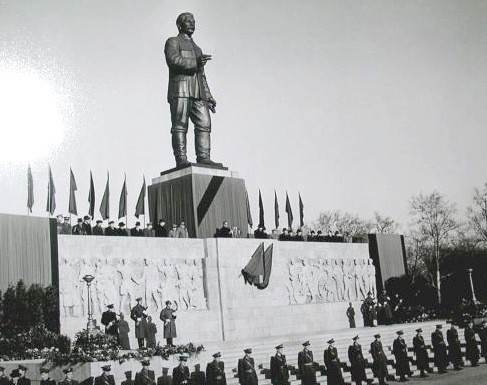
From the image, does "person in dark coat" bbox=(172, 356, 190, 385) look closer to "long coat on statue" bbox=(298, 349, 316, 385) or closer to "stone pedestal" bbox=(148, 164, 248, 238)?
"long coat on statue" bbox=(298, 349, 316, 385)

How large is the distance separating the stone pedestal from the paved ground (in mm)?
12088

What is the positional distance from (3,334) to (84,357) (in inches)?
247

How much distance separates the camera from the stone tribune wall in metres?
23.1

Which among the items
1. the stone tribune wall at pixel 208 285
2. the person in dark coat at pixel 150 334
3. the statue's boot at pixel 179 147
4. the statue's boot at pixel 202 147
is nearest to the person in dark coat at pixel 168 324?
the person in dark coat at pixel 150 334

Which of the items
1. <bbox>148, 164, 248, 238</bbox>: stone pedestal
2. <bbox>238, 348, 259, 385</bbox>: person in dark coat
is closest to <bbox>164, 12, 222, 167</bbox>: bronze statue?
<bbox>148, 164, 248, 238</bbox>: stone pedestal

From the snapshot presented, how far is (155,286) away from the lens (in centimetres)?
2464

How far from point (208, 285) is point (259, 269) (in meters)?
2.56

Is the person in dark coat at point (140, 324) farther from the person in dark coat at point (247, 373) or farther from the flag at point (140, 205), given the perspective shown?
the flag at point (140, 205)

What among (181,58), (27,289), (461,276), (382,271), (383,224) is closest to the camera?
(27,289)

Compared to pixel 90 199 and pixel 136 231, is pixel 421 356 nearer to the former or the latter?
pixel 136 231

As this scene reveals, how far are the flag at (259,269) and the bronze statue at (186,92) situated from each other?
5.19 meters

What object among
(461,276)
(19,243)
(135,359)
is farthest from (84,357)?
(461,276)

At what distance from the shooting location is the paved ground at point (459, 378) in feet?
58.7

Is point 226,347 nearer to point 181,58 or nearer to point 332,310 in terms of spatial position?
point 332,310
